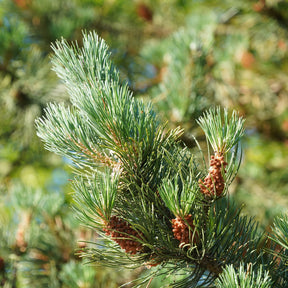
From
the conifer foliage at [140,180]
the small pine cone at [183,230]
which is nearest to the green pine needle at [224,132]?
the conifer foliage at [140,180]

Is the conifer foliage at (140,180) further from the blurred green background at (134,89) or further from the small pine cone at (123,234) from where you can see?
the blurred green background at (134,89)

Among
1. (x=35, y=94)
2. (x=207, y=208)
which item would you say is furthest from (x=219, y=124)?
(x=35, y=94)

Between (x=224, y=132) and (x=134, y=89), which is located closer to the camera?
(x=224, y=132)

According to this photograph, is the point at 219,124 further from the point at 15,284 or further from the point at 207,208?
the point at 15,284

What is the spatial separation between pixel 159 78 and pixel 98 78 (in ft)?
3.96

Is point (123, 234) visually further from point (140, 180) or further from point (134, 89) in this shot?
point (134, 89)

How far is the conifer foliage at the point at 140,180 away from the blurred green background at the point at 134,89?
0.46 feet

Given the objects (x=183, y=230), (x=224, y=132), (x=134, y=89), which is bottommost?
(x=183, y=230)

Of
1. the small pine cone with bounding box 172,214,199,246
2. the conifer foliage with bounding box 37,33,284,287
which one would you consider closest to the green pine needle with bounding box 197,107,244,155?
the conifer foliage with bounding box 37,33,284,287

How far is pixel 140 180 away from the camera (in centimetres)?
61

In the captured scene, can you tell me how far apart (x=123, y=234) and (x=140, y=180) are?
81 mm

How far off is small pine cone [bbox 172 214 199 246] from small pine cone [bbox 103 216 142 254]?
5cm

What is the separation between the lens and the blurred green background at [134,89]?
3.52 ft

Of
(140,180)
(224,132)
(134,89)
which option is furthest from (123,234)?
(134,89)
